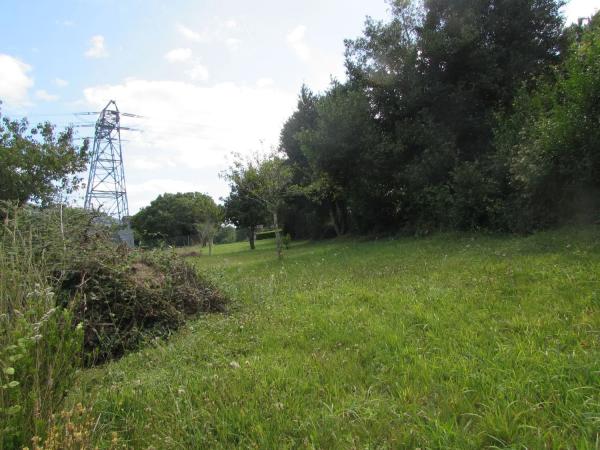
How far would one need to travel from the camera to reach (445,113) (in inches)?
541

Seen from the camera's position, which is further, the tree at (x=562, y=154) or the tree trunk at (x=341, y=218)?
the tree trunk at (x=341, y=218)

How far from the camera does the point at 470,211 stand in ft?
37.2

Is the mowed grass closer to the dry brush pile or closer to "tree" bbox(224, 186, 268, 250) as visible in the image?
the dry brush pile

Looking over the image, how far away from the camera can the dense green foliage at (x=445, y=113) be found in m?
10.6

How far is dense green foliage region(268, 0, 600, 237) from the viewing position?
10.6 meters

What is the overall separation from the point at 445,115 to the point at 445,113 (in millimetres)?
69

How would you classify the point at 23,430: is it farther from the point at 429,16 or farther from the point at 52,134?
the point at 52,134

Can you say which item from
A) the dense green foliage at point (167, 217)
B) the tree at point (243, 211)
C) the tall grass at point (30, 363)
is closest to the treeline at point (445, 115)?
the tree at point (243, 211)

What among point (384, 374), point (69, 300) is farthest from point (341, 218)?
point (384, 374)

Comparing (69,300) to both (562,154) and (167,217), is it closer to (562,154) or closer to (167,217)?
(562,154)

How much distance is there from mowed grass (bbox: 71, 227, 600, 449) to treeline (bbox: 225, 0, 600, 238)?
6468mm

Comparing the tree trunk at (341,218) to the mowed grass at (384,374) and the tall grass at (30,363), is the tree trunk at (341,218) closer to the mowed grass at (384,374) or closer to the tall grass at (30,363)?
the mowed grass at (384,374)

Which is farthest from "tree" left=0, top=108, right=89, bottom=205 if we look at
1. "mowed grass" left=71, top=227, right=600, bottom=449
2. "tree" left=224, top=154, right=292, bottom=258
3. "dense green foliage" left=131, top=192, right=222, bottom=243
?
"dense green foliage" left=131, top=192, right=222, bottom=243

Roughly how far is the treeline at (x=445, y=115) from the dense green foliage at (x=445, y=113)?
0.04 metres
